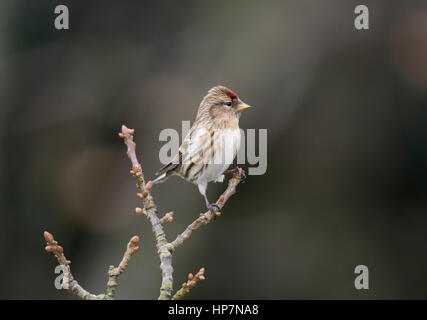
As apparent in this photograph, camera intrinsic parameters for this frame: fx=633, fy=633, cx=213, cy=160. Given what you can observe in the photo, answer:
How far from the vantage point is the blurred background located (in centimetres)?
712

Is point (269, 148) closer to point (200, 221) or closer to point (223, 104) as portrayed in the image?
point (223, 104)

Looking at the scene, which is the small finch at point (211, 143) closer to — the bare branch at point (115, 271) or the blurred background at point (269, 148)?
the bare branch at point (115, 271)

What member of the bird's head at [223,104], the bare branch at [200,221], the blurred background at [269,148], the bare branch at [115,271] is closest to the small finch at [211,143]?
the bird's head at [223,104]

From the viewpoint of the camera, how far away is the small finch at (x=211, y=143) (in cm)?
423

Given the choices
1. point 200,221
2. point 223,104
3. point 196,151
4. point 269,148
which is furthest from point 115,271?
point 269,148

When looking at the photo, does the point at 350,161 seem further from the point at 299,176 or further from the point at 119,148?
the point at 119,148

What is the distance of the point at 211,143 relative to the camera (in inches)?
170

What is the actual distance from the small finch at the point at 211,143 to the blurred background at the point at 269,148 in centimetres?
250

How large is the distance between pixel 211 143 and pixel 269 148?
8.88ft

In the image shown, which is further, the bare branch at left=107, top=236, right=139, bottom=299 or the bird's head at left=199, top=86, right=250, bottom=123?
the bird's head at left=199, top=86, right=250, bottom=123

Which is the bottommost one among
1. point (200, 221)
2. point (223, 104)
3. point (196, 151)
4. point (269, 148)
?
point (200, 221)

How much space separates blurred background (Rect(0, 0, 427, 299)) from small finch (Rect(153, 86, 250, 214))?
2501 mm

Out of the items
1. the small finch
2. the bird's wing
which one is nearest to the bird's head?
the small finch

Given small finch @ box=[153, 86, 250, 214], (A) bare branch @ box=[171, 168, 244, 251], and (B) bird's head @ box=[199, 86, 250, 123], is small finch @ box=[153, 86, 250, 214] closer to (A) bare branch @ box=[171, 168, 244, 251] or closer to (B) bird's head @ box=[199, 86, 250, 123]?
(B) bird's head @ box=[199, 86, 250, 123]
